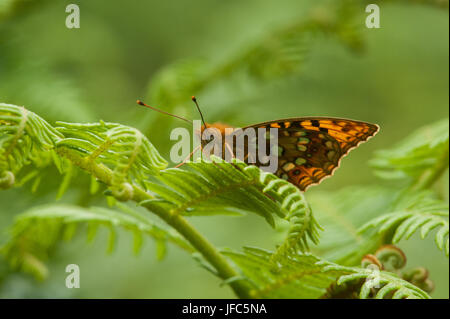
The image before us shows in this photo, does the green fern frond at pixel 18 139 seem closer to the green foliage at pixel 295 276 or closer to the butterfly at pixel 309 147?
the green foliage at pixel 295 276

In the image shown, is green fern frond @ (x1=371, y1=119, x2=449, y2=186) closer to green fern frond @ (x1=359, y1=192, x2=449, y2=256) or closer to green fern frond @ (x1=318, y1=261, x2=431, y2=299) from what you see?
green fern frond @ (x1=359, y1=192, x2=449, y2=256)

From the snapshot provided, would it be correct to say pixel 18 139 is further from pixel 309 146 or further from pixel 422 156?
pixel 422 156

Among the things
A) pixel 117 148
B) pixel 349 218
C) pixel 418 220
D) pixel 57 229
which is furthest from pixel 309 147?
pixel 57 229

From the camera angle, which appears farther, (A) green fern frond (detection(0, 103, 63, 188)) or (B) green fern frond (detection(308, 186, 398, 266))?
(B) green fern frond (detection(308, 186, 398, 266))

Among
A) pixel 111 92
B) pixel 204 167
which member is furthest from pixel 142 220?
pixel 111 92

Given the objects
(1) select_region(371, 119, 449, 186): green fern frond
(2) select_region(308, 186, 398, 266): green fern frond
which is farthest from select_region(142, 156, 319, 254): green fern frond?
(1) select_region(371, 119, 449, 186): green fern frond

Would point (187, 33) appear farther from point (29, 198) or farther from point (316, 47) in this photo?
point (29, 198)

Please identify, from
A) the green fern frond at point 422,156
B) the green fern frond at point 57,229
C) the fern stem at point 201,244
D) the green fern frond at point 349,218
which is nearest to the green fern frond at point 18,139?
the fern stem at point 201,244
